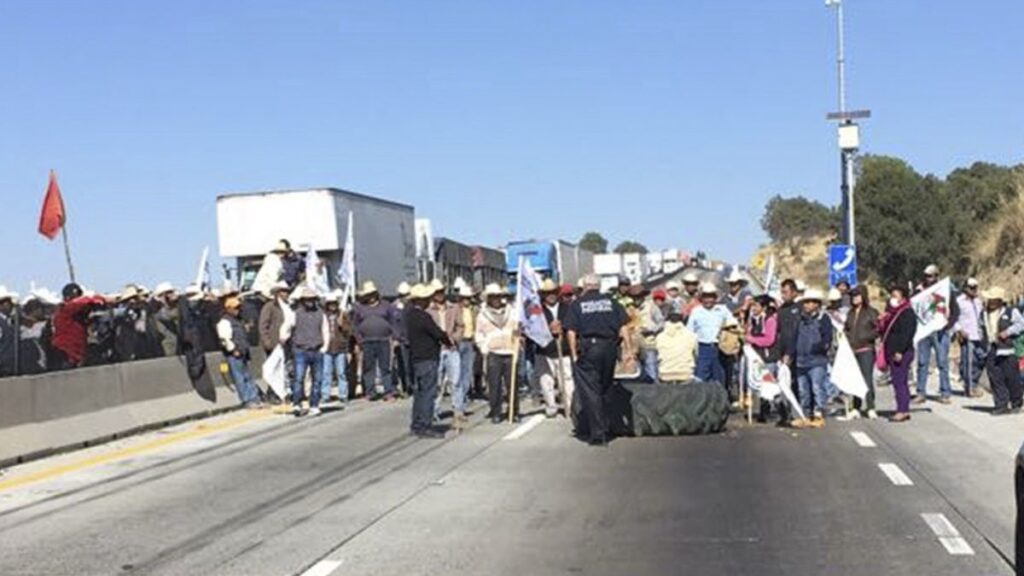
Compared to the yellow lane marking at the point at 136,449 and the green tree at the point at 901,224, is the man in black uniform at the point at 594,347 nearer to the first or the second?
the yellow lane marking at the point at 136,449

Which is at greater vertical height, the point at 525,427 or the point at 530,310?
the point at 530,310

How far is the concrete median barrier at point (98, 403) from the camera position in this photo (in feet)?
44.0

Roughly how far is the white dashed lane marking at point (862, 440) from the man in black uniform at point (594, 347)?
277cm

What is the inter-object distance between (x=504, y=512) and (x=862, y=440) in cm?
569

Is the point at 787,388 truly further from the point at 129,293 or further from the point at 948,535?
the point at 129,293

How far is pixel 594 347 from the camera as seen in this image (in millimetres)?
14008

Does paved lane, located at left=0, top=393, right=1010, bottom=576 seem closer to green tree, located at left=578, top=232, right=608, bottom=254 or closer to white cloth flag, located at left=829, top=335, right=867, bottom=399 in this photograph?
white cloth flag, located at left=829, top=335, right=867, bottom=399

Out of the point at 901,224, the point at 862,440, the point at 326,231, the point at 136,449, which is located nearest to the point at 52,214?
the point at 326,231

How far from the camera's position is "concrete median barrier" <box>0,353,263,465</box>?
13.4 meters

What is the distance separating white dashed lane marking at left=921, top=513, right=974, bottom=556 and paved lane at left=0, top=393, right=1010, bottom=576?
0.03 metres

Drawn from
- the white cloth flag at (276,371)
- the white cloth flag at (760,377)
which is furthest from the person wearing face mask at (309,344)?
the white cloth flag at (760,377)

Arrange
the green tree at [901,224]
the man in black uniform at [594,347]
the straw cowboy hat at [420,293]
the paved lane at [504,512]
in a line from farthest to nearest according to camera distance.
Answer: the green tree at [901,224], the straw cowboy hat at [420,293], the man in black uniform at [594,347], the paved lane at [504,512]

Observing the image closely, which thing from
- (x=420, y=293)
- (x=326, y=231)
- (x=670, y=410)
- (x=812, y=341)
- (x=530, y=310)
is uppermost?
(x=326, y=231)

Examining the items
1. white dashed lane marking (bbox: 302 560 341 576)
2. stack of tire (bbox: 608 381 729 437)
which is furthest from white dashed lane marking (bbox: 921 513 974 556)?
stack of tire (bbox: 608 381 729 437)
